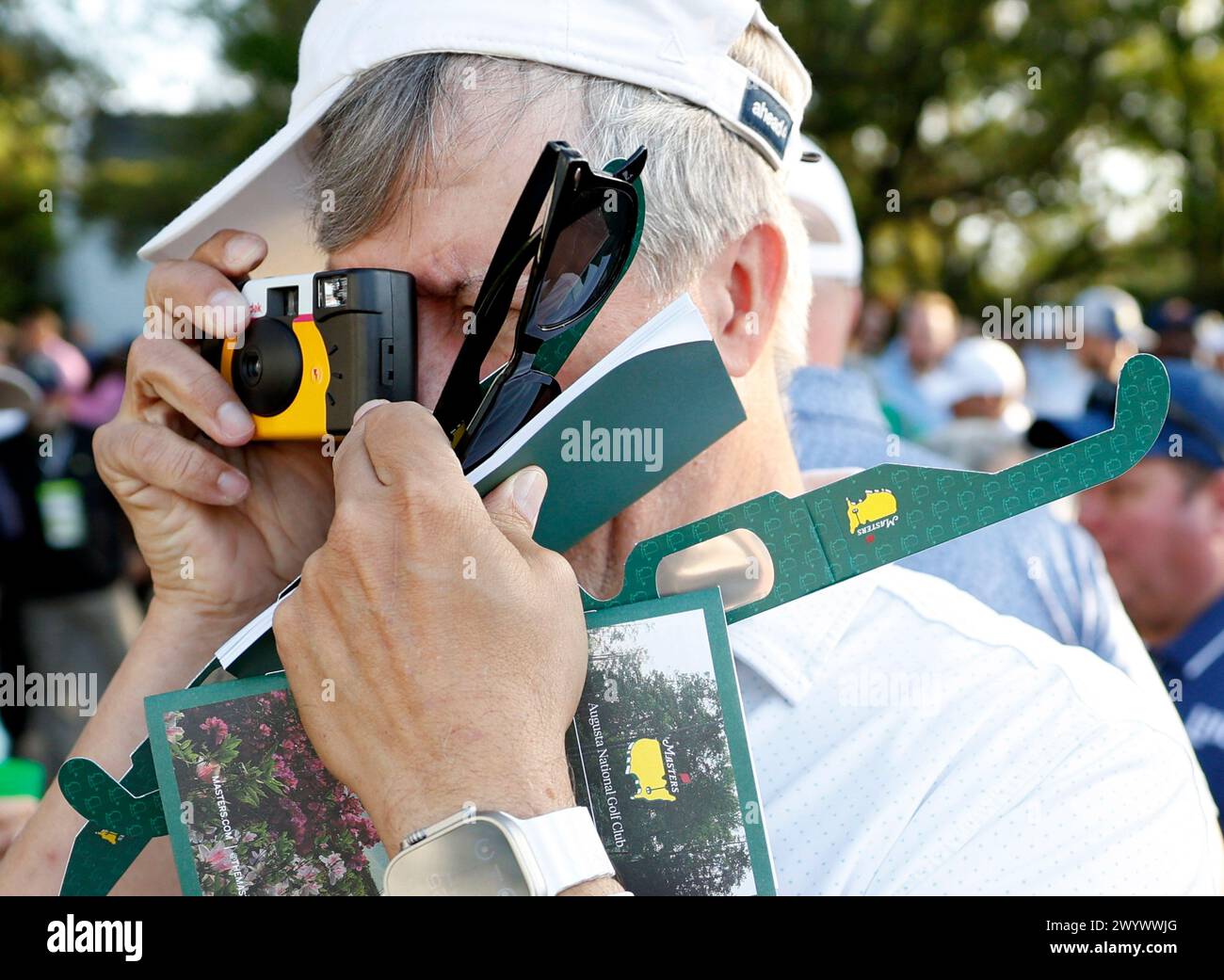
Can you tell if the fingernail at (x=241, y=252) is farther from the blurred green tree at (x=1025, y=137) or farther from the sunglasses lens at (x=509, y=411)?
the blurred green tree at (x=1025, y=137)

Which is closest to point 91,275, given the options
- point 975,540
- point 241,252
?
point 975,540

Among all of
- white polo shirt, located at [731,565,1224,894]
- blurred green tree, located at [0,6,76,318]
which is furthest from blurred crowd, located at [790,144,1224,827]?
blurred green tree, located at [0,6,76,318]

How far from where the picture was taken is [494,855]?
2.83 feet

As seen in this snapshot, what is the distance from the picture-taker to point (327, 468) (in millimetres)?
1430

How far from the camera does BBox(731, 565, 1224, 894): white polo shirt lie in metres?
1.07

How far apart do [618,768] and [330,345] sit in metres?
0.47

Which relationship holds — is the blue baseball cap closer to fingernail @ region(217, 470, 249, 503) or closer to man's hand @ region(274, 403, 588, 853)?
fingernail @ region(217, 470, 249, 503)

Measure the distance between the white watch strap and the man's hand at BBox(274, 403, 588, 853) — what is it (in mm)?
19

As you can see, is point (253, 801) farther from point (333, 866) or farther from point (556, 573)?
point (556, 573)

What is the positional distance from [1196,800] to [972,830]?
9.8 inches

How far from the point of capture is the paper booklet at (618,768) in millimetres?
948
